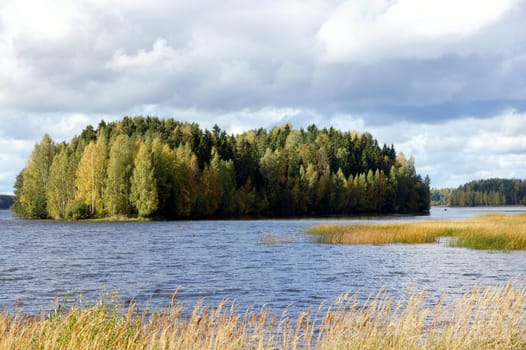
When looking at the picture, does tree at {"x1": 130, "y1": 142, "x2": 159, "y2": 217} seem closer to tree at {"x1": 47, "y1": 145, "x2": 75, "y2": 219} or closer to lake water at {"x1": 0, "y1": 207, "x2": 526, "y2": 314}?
tree at {"x1": 47, "y1": 145, "x2": 75, "y2": 219}

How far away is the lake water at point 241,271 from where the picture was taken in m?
25.5

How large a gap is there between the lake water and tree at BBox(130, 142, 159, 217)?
5067 centimetres

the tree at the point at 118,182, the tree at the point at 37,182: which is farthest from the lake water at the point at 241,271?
the tree at the point at 37,182

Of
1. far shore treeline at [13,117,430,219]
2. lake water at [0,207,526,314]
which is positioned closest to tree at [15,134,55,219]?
far shore treeline at [13,117,430,219]

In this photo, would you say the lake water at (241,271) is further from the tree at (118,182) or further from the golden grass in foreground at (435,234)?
the tree at (118,182)

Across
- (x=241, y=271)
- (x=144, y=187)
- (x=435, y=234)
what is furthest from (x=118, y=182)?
(x=241, y=271)

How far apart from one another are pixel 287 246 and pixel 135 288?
23.1 meters

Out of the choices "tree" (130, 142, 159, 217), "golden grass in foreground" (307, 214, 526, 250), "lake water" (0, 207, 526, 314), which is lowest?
"lake water" (0, 207, 526, 314)

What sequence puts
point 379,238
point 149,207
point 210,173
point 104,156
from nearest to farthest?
point 379,238, point 149,207, point 104,156, point 210,173

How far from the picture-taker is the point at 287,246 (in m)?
49.1

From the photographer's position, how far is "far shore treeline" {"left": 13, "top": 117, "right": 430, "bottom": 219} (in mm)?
107688

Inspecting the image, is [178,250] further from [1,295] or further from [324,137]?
[324,137]

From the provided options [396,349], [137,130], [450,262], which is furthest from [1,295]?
[137,130]

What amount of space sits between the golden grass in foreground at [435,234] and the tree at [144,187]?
154ft
